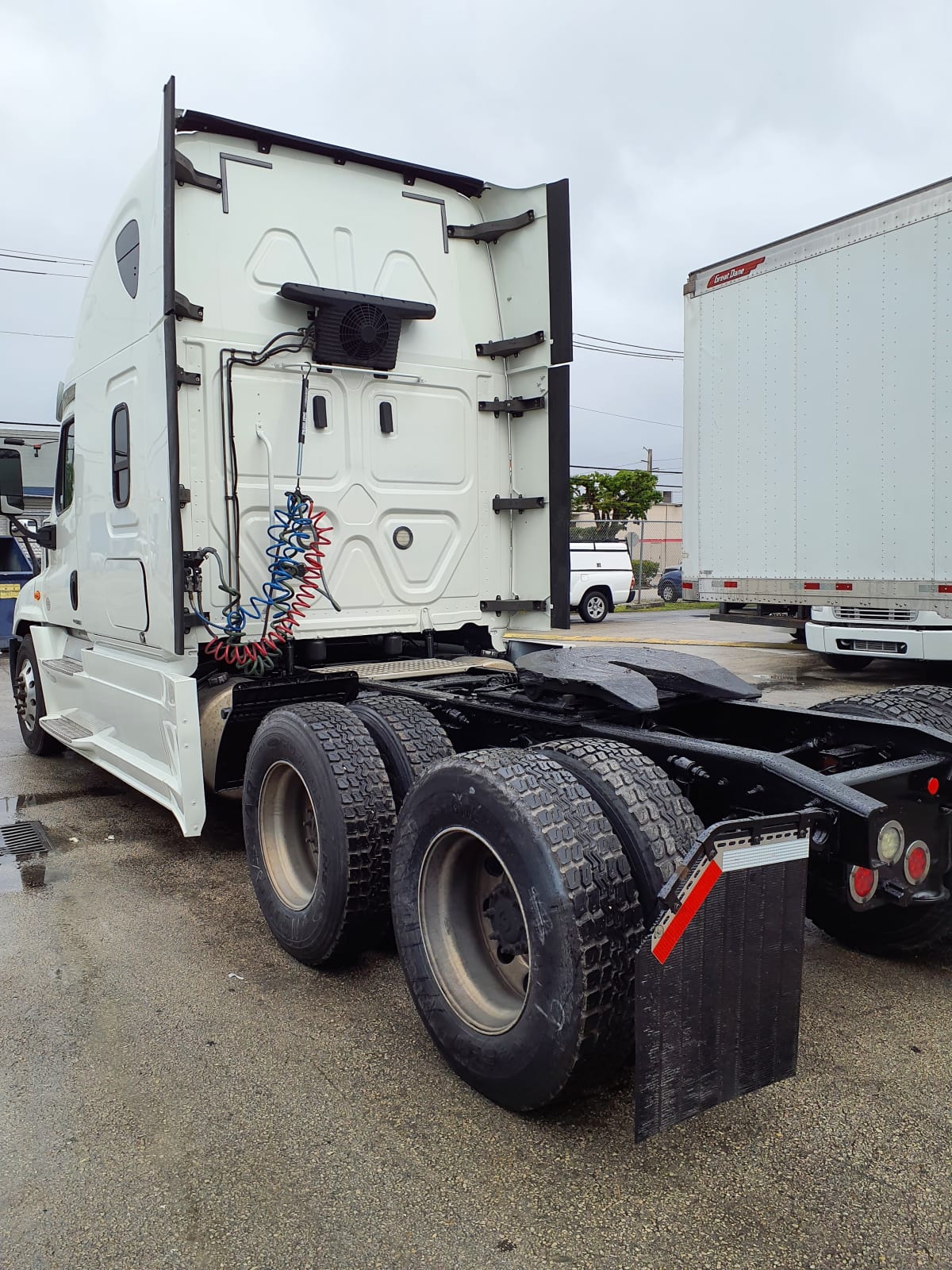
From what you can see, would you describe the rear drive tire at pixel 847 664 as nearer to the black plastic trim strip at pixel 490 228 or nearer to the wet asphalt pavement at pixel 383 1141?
the black plastic trim strip at pixel 490 228

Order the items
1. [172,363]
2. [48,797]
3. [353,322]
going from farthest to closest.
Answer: [48,797]
[353,322]
[172,363]

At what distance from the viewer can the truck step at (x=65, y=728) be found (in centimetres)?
615

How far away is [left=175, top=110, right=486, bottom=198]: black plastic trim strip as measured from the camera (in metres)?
4.59

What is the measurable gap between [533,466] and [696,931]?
12.1 ft

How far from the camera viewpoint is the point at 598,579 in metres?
22.0

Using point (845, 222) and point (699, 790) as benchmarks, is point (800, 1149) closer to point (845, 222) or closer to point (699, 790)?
point (699, 790)

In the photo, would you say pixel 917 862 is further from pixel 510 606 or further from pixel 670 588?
pixel 670 588

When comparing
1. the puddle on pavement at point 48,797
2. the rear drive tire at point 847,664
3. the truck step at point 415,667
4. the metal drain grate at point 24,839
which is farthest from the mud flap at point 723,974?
the rear drive tire at point 847,664

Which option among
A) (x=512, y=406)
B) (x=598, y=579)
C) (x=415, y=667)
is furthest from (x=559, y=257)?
(x=598, y=579)

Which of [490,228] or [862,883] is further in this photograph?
[490,228]

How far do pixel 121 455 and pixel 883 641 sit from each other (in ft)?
24.7

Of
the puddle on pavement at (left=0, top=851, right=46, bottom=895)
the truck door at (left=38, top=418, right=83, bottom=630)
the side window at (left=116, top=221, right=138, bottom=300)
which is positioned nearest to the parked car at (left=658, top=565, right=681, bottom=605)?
the truck door at (left=38, top=418, right=83, bottom=630)

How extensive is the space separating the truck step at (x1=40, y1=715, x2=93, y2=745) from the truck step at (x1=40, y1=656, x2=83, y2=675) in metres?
0.34

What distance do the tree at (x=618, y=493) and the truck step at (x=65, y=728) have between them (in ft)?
104
